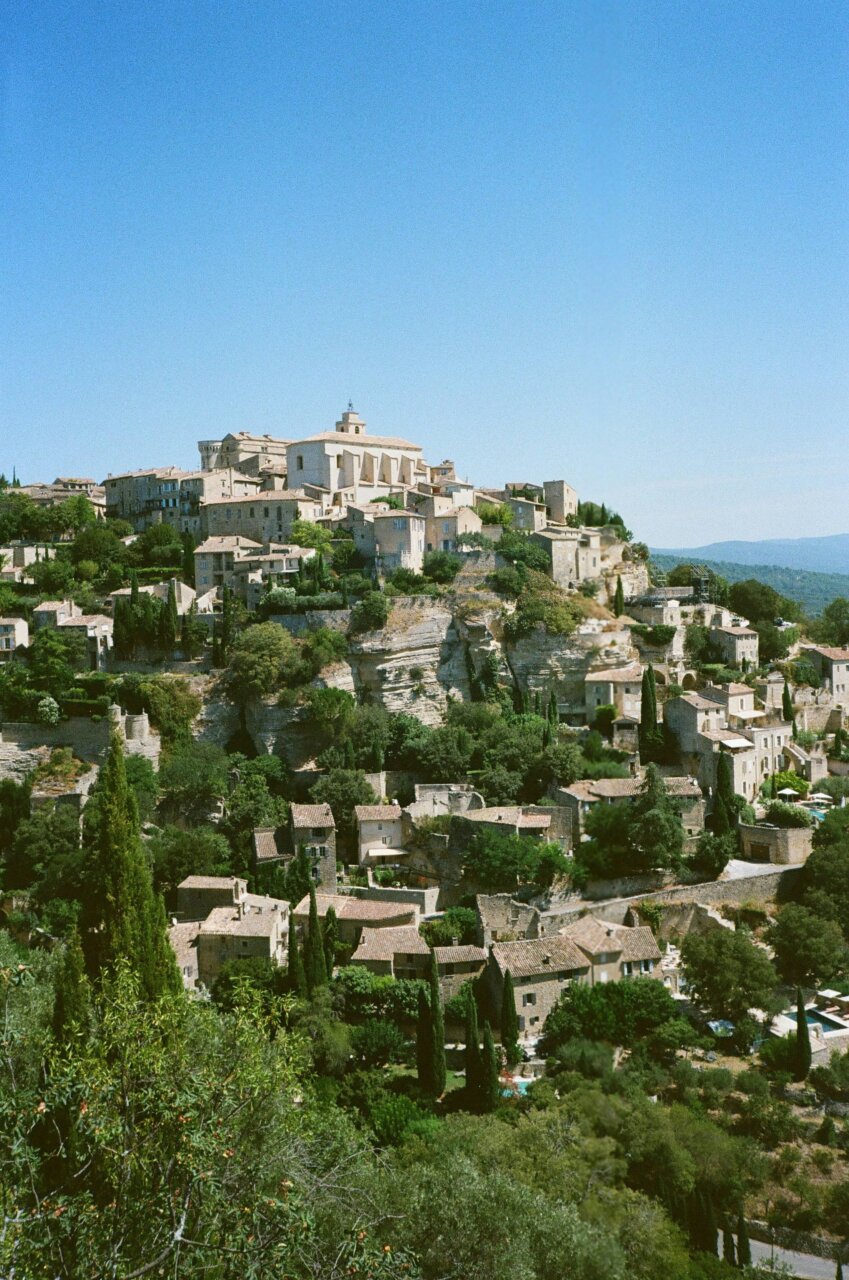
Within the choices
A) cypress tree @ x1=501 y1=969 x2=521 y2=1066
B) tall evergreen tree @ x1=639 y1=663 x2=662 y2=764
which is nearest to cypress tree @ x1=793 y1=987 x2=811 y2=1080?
cypress tree @ x1=501 y1=969 x2=521 y2=1066

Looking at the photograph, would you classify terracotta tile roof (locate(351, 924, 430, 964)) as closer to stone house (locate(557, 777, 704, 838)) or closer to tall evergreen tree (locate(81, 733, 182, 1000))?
stone house (locate(557, 777, 704, 838))

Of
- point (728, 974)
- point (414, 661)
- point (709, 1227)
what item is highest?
point (414, 661)

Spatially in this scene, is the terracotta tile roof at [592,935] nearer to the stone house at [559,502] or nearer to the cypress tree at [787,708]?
the cypress tree at [787,708]

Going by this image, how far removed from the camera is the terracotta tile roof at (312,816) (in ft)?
116

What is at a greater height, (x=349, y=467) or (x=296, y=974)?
(x=349, y=467)

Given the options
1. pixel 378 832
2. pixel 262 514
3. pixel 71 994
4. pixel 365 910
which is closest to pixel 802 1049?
pixel 365 910

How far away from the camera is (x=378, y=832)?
36.0 metres

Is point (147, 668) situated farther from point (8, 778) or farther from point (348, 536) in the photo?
point (348, 536)

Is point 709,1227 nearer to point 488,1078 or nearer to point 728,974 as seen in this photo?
point 488,1078

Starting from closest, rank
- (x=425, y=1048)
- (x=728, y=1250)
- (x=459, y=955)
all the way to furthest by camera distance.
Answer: (x=728, y=1250) → (x=425, y=1048) → (x=459, y=955)

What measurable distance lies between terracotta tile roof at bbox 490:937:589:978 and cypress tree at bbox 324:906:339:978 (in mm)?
4627

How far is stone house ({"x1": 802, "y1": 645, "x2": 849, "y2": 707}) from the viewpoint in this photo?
46.3 meters

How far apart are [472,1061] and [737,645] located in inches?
1006

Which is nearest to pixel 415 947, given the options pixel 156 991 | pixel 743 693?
pixel 156 991
